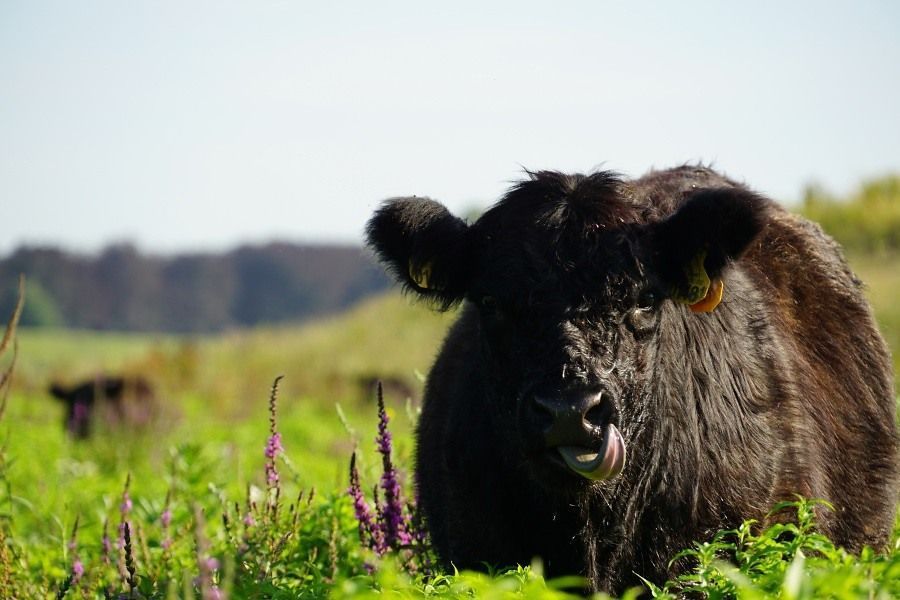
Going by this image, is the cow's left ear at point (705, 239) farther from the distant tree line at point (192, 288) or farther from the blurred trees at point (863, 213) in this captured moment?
the distant tree line at point (192, 288)

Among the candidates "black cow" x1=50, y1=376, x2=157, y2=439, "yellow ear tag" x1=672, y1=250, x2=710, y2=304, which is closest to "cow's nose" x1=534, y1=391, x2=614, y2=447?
"yellow ear tag" x1=672, y1=250, x2=710, y2=304

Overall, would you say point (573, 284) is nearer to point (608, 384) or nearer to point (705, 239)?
point (608, 384)

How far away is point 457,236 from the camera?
184 inches

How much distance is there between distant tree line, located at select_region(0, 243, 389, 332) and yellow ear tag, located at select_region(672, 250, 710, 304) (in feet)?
197

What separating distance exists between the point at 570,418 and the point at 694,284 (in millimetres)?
1057

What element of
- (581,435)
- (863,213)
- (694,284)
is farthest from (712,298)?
(863,213)

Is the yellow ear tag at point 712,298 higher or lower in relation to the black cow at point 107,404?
higher

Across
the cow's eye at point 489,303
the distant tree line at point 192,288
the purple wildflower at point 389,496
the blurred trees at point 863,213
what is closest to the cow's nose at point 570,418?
the cow's eye at point 489,303

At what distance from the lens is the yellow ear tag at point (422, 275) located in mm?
4812

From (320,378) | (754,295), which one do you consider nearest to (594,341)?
(754,295)

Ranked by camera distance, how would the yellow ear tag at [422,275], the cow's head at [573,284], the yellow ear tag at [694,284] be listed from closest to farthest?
1. the cow's head at [573,284]
2. the yellow ear tag at [694,284]
3. the yellow ear tag at [422,275]

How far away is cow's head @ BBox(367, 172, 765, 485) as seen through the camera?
381 cm

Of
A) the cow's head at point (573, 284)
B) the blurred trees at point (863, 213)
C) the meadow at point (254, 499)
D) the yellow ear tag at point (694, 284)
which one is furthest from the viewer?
the blurred trees at point (863, 213)

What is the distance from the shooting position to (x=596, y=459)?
12.1 feet
